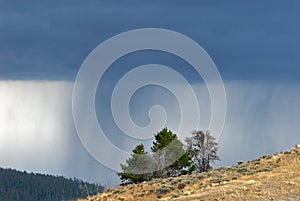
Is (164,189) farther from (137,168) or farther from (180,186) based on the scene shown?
(137,168)

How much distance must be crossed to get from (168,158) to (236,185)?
46087 millimetres

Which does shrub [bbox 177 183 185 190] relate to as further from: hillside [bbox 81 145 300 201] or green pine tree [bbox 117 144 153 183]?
green pine tree [bbox 117 144 153 183]

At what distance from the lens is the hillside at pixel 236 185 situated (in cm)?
4275

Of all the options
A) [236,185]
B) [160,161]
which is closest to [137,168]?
[160,161]

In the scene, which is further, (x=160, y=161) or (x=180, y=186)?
(x=160, y=161)

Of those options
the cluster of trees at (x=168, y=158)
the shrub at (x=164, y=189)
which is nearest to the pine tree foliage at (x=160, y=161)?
the cluster of trees at (x=168, y=158)

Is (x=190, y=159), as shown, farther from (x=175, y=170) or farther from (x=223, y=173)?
(x=223, y=173)

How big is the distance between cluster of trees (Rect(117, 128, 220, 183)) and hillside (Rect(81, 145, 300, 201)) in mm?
18511

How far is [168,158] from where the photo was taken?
301 ft

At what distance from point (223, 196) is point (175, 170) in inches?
1926

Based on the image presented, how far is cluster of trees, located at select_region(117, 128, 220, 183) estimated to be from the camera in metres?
91.2

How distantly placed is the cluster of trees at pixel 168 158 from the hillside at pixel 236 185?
60.7 feet

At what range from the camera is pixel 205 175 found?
2628 inches

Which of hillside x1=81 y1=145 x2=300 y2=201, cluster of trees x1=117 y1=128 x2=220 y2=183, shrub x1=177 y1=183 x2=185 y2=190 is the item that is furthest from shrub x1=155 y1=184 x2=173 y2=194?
cluster of trees x1=117 y1=128 x2=220 y2=183
